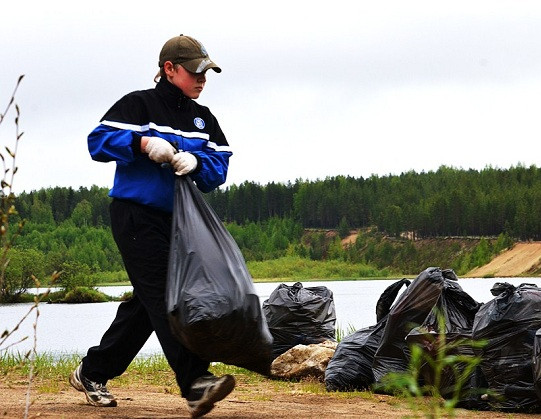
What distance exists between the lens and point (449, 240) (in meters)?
79.8

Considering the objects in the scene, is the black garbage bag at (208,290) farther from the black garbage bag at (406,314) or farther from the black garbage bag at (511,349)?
the black garbage bag at (406,314)

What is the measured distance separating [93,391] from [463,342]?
87.4 inches

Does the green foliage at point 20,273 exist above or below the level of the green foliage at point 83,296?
above

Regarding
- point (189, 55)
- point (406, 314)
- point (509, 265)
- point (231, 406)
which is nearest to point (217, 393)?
point (231, 406)

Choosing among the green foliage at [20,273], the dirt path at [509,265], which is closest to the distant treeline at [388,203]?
the dirt path at [509,265]

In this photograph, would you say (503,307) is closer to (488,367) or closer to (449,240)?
(488,367)

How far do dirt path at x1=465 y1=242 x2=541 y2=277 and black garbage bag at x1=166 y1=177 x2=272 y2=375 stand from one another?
68.1 m

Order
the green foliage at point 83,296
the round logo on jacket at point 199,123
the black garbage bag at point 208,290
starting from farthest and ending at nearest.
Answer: the green foliage at point 83,296 → the round logo on jacket at point 199,123 → the black garbage bag at point 208,290

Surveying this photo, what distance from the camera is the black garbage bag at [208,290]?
168 inches

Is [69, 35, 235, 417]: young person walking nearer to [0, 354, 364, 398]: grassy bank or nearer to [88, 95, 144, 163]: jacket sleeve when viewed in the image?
[88, 95, 144, 163]: jacket sleeve

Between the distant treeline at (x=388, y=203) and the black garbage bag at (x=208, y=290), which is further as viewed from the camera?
the distant treeline at (x=388, y=203)

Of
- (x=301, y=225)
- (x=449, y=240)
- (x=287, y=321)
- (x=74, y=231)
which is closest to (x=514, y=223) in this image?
(x=449, y=240)

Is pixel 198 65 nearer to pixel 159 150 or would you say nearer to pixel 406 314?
pixel 159 150

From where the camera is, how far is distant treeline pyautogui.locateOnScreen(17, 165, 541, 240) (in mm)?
79062
